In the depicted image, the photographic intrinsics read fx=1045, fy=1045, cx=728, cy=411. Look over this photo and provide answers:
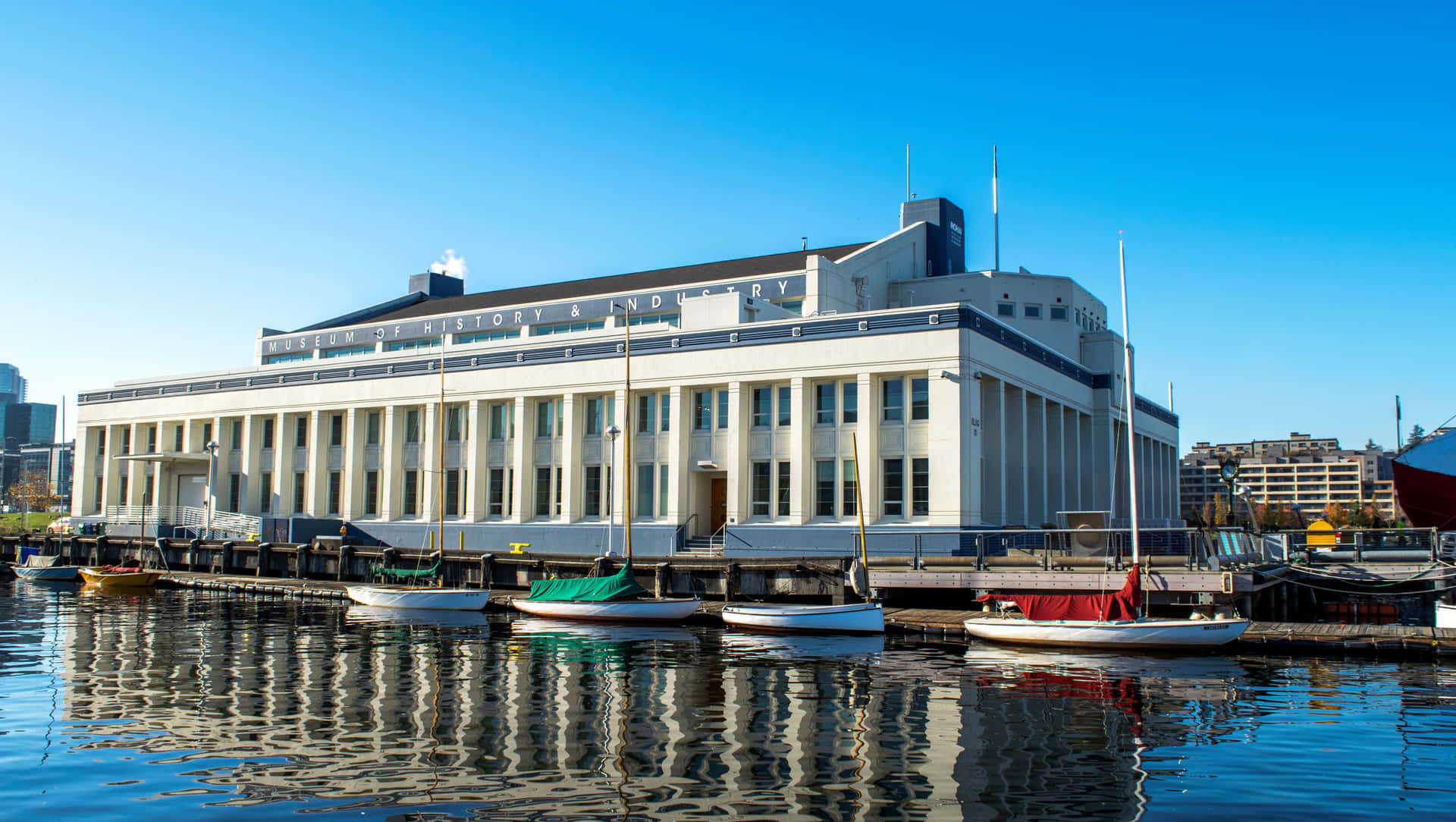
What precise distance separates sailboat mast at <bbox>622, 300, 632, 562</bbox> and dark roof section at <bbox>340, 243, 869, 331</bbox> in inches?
200

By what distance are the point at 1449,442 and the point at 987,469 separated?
34.6m

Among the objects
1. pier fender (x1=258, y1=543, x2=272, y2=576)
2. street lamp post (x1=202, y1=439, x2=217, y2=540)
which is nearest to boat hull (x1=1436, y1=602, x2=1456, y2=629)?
pier fender (x1=258, y1=543, x2=272, y2=576)

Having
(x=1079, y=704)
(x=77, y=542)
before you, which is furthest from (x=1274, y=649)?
(x=77, y=542)

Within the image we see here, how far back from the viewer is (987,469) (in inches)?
1850

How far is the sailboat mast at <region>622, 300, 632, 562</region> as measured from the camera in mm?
38281

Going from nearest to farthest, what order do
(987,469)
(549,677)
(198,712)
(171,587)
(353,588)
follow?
1. (198,712)
2. (549,677)
3. (353,588)
4. (987,469)
5. (171,587)

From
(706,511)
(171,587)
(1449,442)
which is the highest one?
(1449,442)

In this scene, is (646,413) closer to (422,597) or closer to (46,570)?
(422,597)

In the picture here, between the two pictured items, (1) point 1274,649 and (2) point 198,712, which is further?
(1) point 1274,649

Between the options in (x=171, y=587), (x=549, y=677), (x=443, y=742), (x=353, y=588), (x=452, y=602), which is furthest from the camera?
(x=171, y=587)

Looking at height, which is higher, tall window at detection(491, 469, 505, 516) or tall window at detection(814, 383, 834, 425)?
tall window at detection(814, 383, 834, 425)

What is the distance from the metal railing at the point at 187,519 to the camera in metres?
60.6

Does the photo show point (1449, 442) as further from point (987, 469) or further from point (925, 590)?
point (925, 590)

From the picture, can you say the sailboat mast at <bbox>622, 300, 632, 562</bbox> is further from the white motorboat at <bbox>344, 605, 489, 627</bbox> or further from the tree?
the tree
